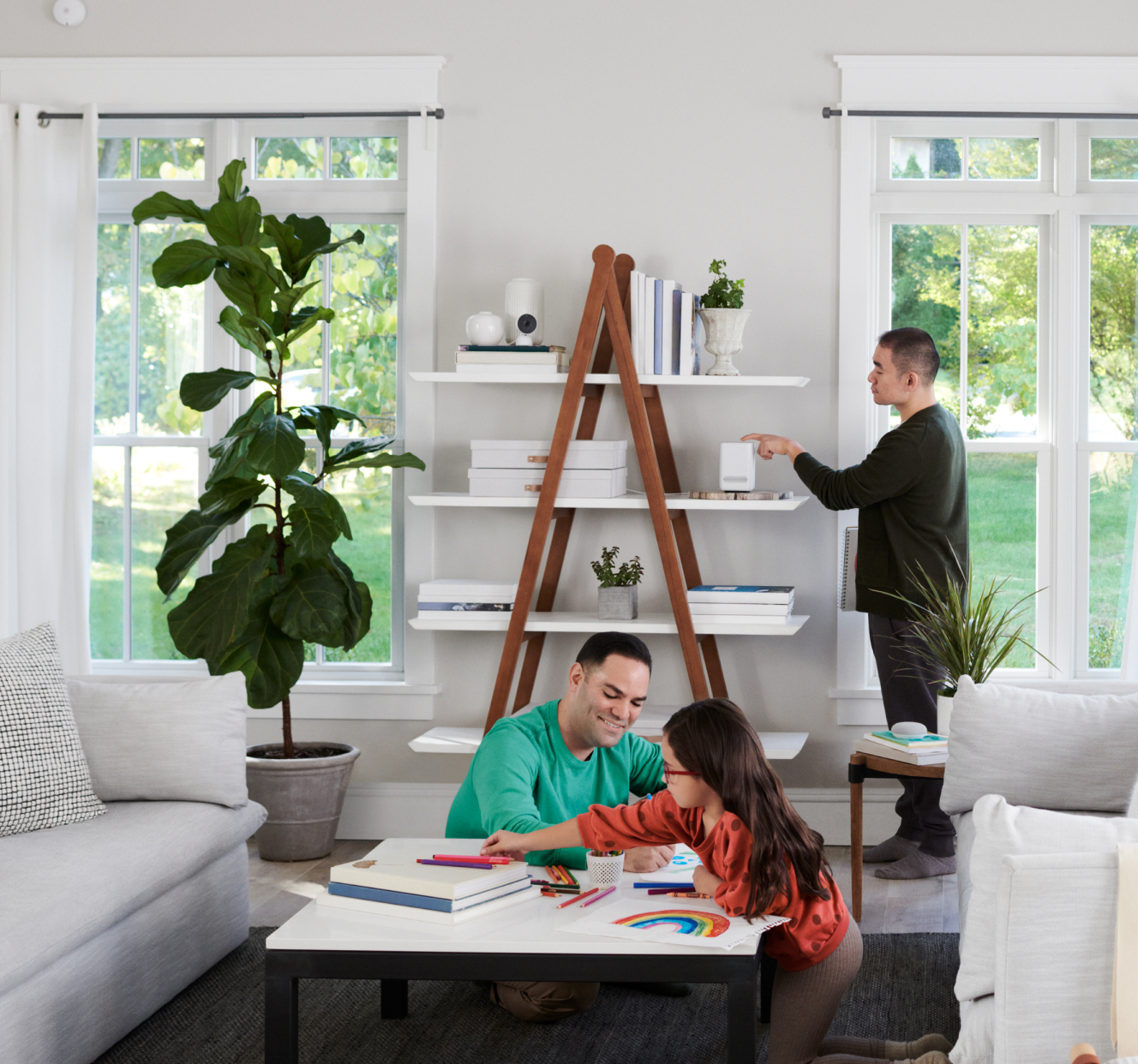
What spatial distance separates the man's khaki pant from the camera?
8.62ft

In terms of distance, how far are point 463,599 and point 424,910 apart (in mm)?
1985

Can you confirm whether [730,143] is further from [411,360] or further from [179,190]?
[179,190]

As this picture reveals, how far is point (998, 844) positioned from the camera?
1814 mm

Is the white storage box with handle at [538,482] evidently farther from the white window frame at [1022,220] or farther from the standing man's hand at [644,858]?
the standing man's hand at [644,858]

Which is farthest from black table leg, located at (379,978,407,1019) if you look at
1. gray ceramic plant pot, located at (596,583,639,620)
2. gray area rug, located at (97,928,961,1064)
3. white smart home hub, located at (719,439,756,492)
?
white smart home hub, located at (719,439,756,492)

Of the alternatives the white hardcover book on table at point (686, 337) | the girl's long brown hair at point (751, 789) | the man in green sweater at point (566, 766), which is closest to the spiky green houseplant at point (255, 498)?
the white hardcover book on table at point (686, 337)

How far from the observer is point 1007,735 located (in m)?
2.67

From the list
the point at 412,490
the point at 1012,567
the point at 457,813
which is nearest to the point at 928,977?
the point at 457,813

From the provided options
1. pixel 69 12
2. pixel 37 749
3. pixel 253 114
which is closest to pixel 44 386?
pixel 253 114

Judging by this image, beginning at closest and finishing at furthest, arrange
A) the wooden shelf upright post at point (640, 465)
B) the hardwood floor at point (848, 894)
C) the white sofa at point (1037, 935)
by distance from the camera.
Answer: the white sofa at point (1037, 935) < the hardwood floor at point (848, 894) < the wooden shelf upright post at point (640, 465)

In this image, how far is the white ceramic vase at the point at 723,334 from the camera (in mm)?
3902

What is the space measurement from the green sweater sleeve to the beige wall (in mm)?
358

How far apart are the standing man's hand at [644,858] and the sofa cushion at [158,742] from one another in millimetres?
1193

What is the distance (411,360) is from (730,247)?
1173 millimetres
